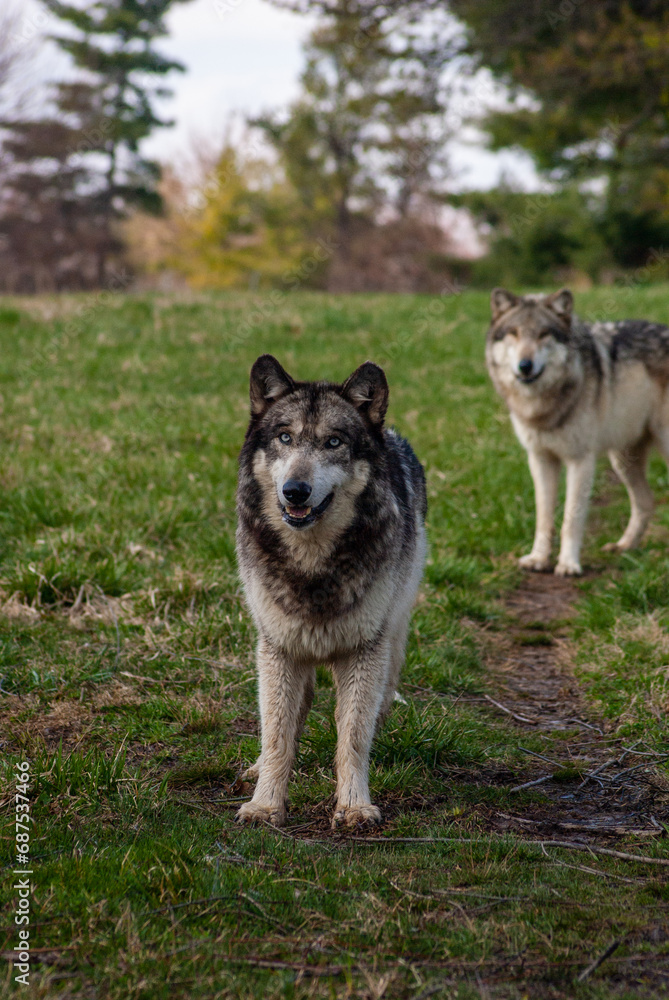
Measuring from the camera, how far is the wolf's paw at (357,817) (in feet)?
11.3

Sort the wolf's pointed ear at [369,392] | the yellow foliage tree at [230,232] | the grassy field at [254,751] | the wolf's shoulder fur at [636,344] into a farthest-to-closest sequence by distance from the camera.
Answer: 1. the yellow foliage tree at [230,232]
2. the wolf's shoulder fur at [636,344]
3. the wolf's pointed ear at [369,392]
4. the grassy field at [254,751]

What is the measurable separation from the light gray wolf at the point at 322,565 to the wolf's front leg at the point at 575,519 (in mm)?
3810

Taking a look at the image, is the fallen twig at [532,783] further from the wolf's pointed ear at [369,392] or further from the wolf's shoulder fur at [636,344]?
the wolf's shoulder fur at [636,344]

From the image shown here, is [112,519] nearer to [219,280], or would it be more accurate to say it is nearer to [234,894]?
[234,894]

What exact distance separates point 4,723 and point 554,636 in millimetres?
3680

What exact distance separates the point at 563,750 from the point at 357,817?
145cm

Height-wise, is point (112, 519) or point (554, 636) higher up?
point (112, 519)

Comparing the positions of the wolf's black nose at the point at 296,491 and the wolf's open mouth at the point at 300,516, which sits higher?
the wolf's black nose at the point at 296,491

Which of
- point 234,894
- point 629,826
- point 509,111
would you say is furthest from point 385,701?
point 509,111

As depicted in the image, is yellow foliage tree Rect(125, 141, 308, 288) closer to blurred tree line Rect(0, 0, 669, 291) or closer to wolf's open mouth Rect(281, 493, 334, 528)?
blurred tree line Rect(0, 0, 669, 291)

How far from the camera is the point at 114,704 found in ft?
15.0

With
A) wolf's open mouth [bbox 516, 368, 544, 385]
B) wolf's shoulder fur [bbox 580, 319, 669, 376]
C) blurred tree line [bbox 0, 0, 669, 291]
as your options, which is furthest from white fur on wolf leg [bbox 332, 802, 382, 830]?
blurred tree line [bbox 0, 0, 669, 291]

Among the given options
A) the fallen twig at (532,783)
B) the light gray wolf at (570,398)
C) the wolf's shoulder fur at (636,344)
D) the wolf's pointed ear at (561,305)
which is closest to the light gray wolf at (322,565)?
the fallen twig at (532,783)

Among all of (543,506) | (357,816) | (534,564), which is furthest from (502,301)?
(357,816)
